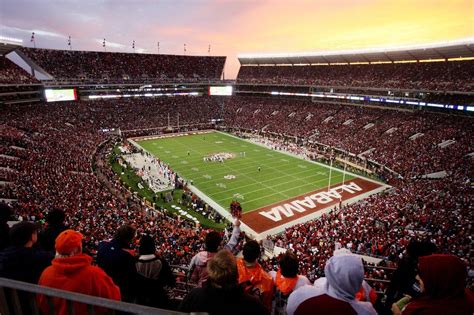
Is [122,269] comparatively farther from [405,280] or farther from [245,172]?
[245,172]

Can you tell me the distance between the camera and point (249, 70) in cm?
7312

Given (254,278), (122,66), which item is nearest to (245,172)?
(254,278)

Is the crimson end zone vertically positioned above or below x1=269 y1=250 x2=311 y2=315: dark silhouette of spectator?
below

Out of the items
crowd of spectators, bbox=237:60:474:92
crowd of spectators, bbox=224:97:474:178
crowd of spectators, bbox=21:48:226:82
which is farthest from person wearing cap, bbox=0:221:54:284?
crowd of spectators, bbox=21:48:226:82

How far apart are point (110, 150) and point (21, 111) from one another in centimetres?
1336

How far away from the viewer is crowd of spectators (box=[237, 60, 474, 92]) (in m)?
37.4

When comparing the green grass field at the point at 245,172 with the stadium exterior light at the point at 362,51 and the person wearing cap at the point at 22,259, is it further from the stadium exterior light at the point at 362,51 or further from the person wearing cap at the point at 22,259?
→ the stadium exterior light at the point at 362,51

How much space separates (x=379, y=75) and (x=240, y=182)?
33.6 m

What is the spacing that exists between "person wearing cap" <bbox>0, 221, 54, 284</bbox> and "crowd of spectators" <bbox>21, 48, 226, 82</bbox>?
59.7 m

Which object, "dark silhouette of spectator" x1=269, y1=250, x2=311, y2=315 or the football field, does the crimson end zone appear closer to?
the football field

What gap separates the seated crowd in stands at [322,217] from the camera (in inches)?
470

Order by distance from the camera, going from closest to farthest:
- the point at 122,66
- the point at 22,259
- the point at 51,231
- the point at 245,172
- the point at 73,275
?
1. the point at 73,275
2. the point at 22,259
3. the point at 51,231
4. the point at 245,172
5. the point at 122,66

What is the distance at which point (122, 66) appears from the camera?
64.0 metres

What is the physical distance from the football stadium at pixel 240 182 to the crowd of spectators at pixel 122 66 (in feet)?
1.10
